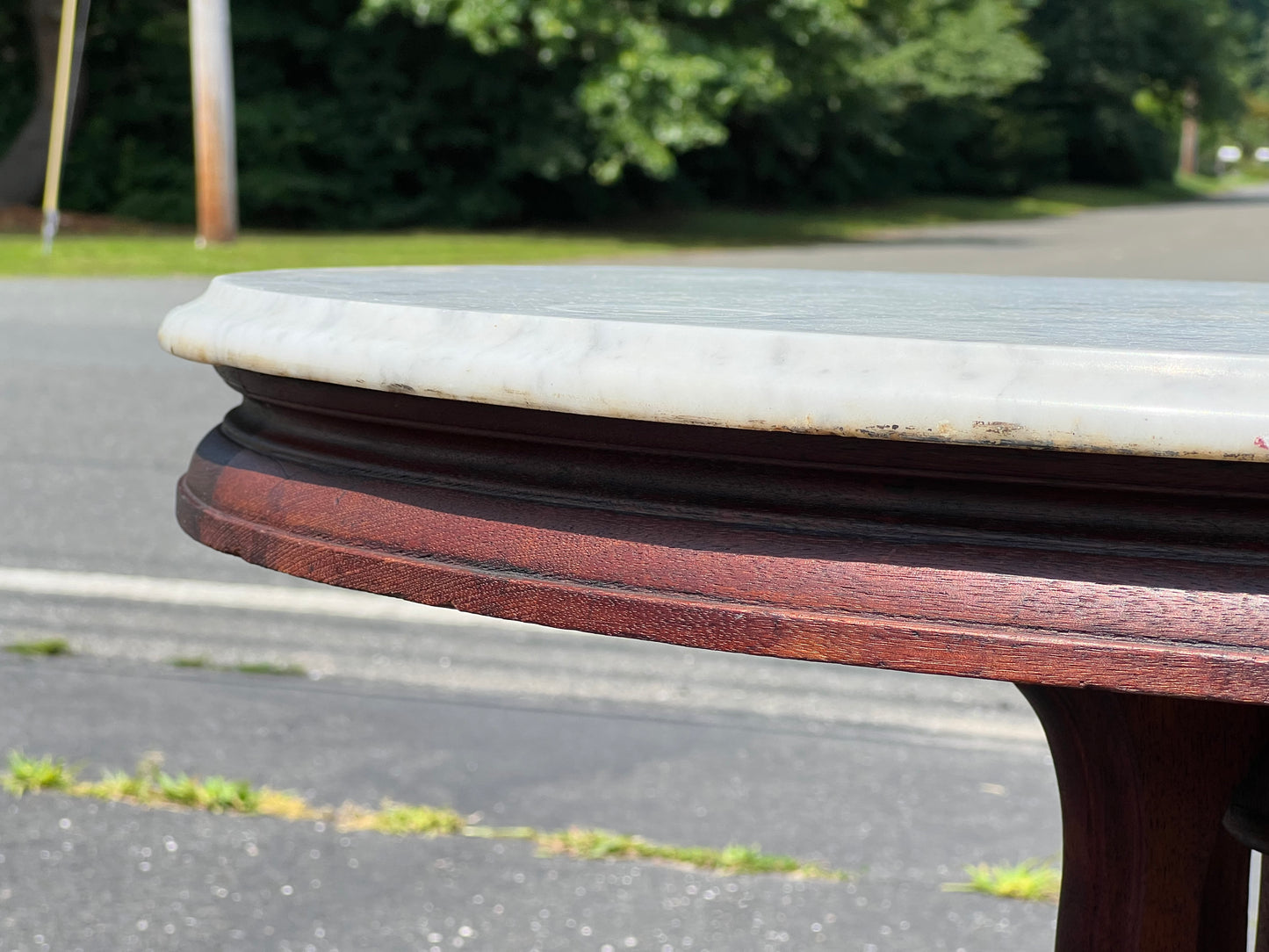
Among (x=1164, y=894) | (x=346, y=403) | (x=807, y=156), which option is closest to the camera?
(x=346, y=403)

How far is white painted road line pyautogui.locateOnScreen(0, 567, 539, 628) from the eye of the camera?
4004 millimetres

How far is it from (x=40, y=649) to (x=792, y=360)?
10.6ft

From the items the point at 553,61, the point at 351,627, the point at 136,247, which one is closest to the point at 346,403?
the point at 351,627

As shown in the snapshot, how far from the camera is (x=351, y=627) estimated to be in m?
3.93

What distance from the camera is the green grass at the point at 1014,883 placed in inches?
101

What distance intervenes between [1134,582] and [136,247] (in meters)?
17.1

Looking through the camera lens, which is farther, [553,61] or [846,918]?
[553,61]

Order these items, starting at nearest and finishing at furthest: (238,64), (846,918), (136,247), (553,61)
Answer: (846,918), (136,247), (553,61), (238,64)

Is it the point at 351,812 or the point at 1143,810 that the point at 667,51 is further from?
the point at 1143,810

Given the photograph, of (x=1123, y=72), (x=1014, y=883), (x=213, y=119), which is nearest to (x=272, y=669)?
(x=1014, y=883)

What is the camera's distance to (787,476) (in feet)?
2.71

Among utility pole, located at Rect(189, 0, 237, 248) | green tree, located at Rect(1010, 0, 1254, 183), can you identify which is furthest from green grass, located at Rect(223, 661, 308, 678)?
green tree, located at Rect(1010, 0, 1254, 183)

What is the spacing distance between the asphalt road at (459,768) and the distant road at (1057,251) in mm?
9240

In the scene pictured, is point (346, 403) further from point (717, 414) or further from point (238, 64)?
point (238, 64)
